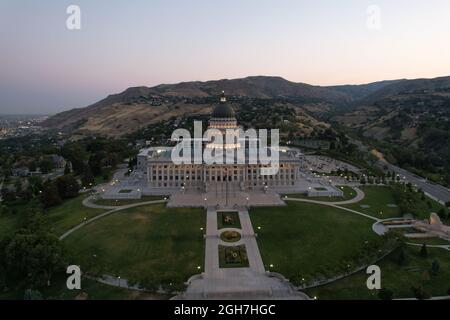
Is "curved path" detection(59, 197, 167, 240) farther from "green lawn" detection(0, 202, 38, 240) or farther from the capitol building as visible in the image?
the capitol building

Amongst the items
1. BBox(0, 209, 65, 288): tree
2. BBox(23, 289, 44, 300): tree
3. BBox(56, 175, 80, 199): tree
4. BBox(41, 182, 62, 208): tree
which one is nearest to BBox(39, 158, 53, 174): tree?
BBox(56, 175, 80, 199): tree

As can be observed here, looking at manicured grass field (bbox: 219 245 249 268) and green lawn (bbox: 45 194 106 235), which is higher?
green lawn (bbox: 45 194 106 235)

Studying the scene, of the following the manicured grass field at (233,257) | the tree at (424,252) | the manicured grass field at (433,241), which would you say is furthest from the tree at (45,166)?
the tree at (424,252)

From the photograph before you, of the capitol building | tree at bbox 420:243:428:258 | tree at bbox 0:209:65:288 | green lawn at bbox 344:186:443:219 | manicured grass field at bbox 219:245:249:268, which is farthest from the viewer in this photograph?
the capitol building

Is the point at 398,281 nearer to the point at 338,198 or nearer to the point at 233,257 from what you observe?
the point at 233,257

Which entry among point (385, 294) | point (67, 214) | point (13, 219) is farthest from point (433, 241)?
point (13, 219)

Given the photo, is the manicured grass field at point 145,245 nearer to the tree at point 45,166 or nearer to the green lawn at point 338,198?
the green lawn at point 338,198
